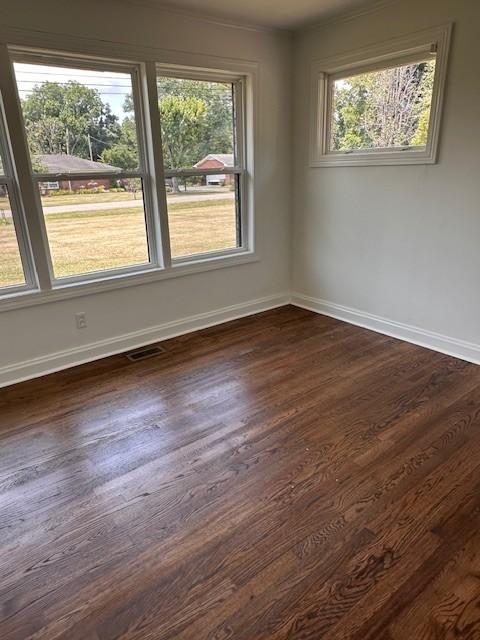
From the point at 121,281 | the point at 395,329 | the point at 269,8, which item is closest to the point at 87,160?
the point at 121,281

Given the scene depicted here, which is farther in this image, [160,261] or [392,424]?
[160,261]

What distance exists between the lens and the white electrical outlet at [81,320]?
121 inches

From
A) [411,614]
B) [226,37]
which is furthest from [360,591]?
[226,37]

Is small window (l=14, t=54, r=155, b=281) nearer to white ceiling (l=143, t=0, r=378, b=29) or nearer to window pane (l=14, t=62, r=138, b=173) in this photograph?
window pane (l=14, t=62, r=138, b=173)

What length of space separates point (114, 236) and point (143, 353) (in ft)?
3.12

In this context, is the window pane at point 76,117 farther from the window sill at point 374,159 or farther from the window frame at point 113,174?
the window sill at point 374,159

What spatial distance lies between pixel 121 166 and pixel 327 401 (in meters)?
2.27

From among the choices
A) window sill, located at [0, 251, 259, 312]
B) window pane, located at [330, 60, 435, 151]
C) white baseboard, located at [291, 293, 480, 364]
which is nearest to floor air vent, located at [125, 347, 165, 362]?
window sill, located at [0, 251, 259, 312]

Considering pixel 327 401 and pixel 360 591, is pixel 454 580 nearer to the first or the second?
pixel 360 591

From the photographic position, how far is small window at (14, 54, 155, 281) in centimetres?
268

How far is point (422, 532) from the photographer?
1639 mm

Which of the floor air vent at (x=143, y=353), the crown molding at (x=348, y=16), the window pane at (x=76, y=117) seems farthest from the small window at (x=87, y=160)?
the crown molding at (x=348, y=16)

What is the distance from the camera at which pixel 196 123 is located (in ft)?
11.1

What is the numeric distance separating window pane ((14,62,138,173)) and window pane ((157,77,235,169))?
29 centimetres
